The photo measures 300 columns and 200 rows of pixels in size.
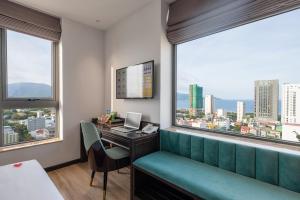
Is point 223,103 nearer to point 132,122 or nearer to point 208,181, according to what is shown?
point 208,181

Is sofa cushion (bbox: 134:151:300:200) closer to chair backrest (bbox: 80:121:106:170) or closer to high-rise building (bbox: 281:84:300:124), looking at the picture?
chair backrest (bbox: 80:121:106:170)

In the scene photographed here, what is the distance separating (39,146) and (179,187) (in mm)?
2390

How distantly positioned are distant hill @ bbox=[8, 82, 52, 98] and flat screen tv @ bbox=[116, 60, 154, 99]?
1273mm

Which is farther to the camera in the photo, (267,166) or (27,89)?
(27,89)

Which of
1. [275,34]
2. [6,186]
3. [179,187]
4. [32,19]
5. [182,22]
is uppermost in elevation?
[32,19]

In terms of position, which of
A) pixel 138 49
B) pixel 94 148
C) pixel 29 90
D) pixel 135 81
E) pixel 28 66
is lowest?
pixel 94 148

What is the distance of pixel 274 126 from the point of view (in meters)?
1.69

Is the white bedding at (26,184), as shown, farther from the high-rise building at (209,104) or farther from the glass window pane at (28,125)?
the high-rise building at (209,104)

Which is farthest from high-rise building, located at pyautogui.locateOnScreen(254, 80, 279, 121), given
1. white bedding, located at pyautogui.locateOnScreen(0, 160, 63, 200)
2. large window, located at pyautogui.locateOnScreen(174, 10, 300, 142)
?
white bedding, located at pyautogui.locateOnScreen(0, 160, 63, 200)

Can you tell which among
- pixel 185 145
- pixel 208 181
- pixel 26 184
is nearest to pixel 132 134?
pixel 185 145

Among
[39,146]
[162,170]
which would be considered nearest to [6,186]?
[162,170]

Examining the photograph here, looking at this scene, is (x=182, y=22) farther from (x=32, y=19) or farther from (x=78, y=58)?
(x=32, y=19)

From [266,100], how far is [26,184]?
2356 mm

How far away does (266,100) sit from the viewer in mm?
1746
